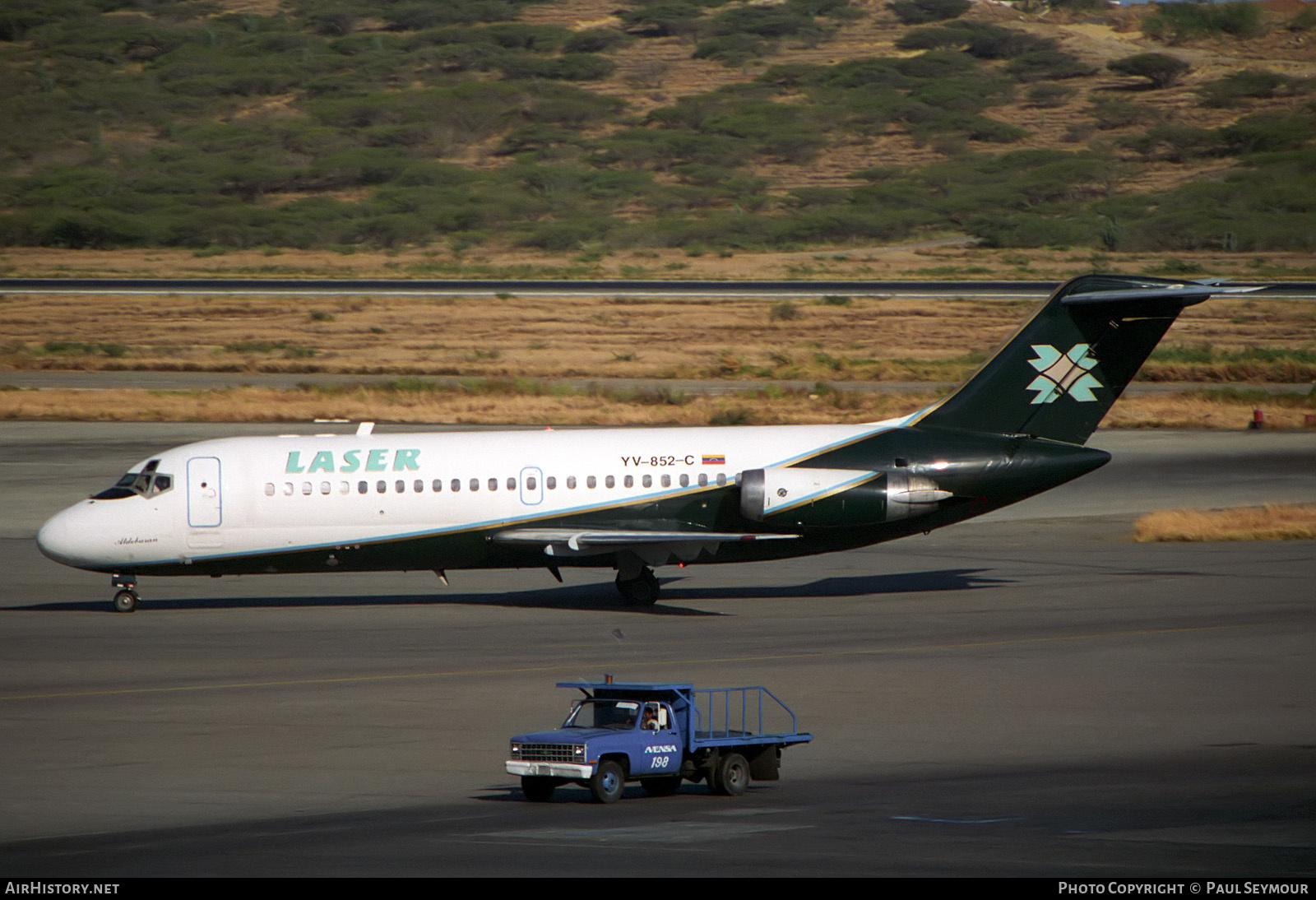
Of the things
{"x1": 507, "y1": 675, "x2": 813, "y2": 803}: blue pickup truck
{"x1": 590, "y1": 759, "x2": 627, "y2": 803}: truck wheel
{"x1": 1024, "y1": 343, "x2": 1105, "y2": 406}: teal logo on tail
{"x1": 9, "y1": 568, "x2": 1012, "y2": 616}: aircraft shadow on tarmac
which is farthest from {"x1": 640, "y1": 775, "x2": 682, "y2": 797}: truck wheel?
{"x1": 1024, "y1": 343, "x2": 1105, "y2": 406}: teal logo on tail

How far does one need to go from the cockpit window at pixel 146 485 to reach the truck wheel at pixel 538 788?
16.4m

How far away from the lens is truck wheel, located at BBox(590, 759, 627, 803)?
16484 mm

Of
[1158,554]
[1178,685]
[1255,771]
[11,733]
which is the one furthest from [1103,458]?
[11,733]

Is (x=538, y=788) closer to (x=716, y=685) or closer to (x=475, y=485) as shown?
(x=716, y=685)

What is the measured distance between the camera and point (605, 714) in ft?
56.9

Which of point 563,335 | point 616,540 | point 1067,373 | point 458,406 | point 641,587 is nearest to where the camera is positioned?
point 616,540

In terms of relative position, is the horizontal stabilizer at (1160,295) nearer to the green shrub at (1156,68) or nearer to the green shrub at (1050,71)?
the green shrub at (1156,68)

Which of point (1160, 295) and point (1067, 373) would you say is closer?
point (1160, 295)

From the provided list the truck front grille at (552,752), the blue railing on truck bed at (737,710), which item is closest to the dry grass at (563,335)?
the blue railing on truck bed at (737,710)

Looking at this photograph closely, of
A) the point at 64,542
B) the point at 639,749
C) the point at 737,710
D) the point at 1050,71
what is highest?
the point at 1050,71

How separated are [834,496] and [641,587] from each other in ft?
14.0

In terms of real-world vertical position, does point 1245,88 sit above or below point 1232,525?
above

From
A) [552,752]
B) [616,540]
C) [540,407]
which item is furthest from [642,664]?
[540,407]
